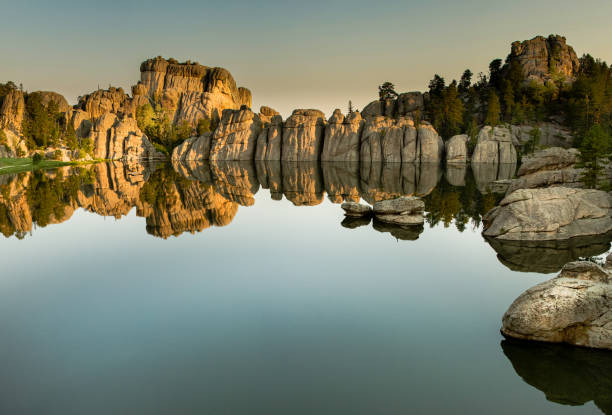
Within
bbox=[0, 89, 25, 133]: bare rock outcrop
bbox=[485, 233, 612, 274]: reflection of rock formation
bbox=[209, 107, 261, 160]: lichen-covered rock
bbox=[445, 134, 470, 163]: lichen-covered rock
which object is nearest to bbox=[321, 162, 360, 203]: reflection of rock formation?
bbox=[485, 233, 612, 274]: reflection of rock formation

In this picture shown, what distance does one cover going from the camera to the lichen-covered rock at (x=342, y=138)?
68000 millimetres

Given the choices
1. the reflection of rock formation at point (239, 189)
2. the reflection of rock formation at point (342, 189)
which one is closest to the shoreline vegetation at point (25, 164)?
the reflection of rock formation at point (239, 189)

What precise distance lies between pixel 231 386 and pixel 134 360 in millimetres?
2256

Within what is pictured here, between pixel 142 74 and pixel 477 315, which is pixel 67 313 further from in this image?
pixel 142 74

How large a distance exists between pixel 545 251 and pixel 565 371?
8.56 metres

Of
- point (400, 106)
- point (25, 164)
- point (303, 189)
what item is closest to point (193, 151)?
point (25, 164)

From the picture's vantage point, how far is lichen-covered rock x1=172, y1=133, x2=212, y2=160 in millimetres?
77938

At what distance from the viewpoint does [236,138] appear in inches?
3004

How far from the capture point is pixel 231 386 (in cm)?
631

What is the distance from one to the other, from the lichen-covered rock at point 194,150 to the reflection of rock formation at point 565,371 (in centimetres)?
7699

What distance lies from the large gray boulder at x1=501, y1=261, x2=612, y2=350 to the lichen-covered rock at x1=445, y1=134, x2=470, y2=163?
190 ft

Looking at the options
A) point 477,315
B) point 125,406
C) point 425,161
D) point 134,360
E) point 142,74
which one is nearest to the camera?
point 125,406

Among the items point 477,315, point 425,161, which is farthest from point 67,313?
point 425,161

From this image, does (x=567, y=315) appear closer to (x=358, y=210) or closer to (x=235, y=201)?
(x=358, y=210)
